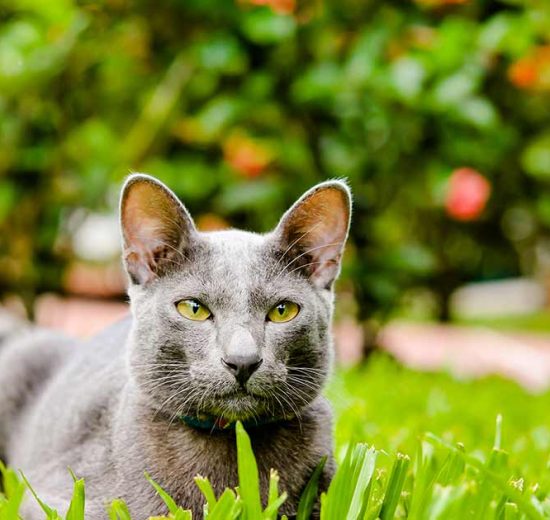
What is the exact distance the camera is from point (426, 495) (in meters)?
1.34

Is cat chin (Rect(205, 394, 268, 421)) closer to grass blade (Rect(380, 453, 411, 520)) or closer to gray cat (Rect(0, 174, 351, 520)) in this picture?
gray cat (Rect(0, 174, 351, 520))

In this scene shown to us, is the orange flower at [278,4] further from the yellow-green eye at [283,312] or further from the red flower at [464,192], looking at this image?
the yellow-green eye at [283,312]

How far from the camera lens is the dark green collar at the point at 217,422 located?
1.41 meters

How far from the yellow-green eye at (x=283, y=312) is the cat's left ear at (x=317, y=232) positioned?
9cm

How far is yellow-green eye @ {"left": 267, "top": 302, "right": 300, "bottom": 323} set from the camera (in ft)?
4.64

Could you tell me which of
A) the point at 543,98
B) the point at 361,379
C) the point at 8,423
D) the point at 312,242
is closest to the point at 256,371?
the point at 312,242

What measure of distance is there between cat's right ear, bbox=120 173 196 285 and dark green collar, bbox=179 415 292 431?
296 mm

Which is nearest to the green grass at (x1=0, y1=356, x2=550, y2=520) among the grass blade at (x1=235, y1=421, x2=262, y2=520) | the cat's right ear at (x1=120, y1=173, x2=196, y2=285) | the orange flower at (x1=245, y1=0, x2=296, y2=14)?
the grass blade at (x1=235, y1=421, x2=262, y2=520)

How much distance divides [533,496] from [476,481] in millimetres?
178

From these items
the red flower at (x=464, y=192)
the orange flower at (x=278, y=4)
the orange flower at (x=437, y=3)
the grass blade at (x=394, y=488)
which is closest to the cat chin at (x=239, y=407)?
the grass blade at (x=394, y=488)

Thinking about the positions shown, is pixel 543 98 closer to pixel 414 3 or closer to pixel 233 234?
pixel 414 3

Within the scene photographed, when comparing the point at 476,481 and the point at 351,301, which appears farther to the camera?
the point at 351,301

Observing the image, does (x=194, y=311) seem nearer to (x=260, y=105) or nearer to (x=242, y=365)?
(x=242, y=365)

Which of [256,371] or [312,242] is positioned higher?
[312,242]
